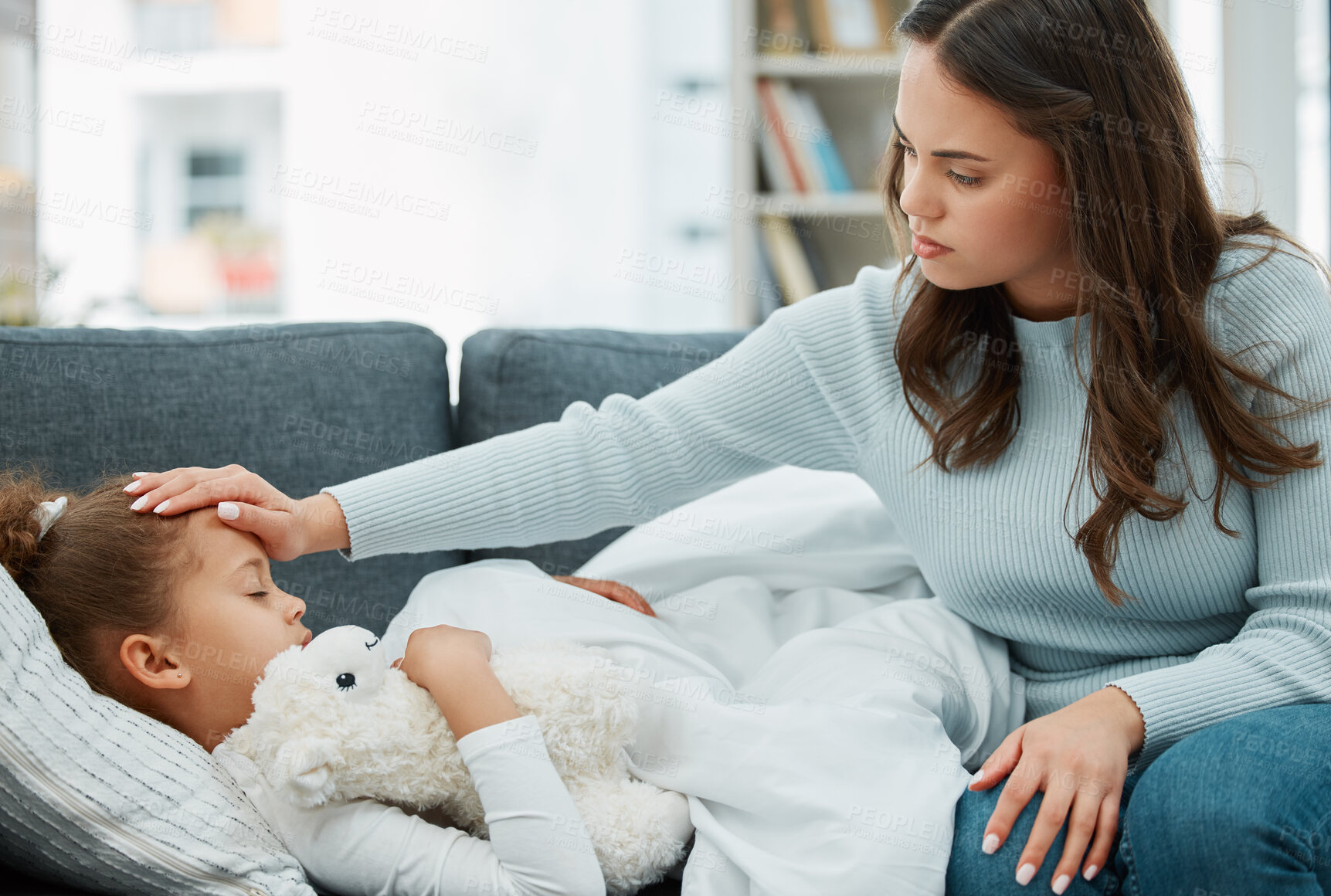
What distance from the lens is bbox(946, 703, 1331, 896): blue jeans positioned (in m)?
0.74

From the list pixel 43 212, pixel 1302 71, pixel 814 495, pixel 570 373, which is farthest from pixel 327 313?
pixel 1302 71

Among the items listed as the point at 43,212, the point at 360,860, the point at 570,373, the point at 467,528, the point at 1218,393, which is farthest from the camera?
the point at 43,212

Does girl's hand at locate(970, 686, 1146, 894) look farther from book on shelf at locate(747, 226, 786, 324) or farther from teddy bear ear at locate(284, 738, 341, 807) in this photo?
book on shelf at locate(747, 226, 786, 324)

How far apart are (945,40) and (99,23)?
8.60 feet

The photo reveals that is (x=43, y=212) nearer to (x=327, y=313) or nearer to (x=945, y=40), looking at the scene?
(x=327, y=313)

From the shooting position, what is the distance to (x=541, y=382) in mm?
1345

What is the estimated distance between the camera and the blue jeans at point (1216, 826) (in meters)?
0.74

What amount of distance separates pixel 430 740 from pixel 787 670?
0.39m

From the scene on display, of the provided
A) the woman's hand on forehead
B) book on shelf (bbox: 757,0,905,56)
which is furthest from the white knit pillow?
book on shelf (bbox: 757,0,905,56)

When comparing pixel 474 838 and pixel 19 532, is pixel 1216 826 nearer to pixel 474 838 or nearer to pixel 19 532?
pixel 474 838

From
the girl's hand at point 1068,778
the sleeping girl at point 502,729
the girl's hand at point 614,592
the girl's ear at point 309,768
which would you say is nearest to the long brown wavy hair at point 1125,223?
the girl's hand at point 1068,778

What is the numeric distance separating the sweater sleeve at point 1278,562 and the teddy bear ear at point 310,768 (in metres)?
0.69

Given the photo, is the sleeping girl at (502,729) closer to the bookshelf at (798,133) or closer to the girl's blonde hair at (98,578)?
the girl's blonde hair at (98,578)

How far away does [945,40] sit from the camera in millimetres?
955
